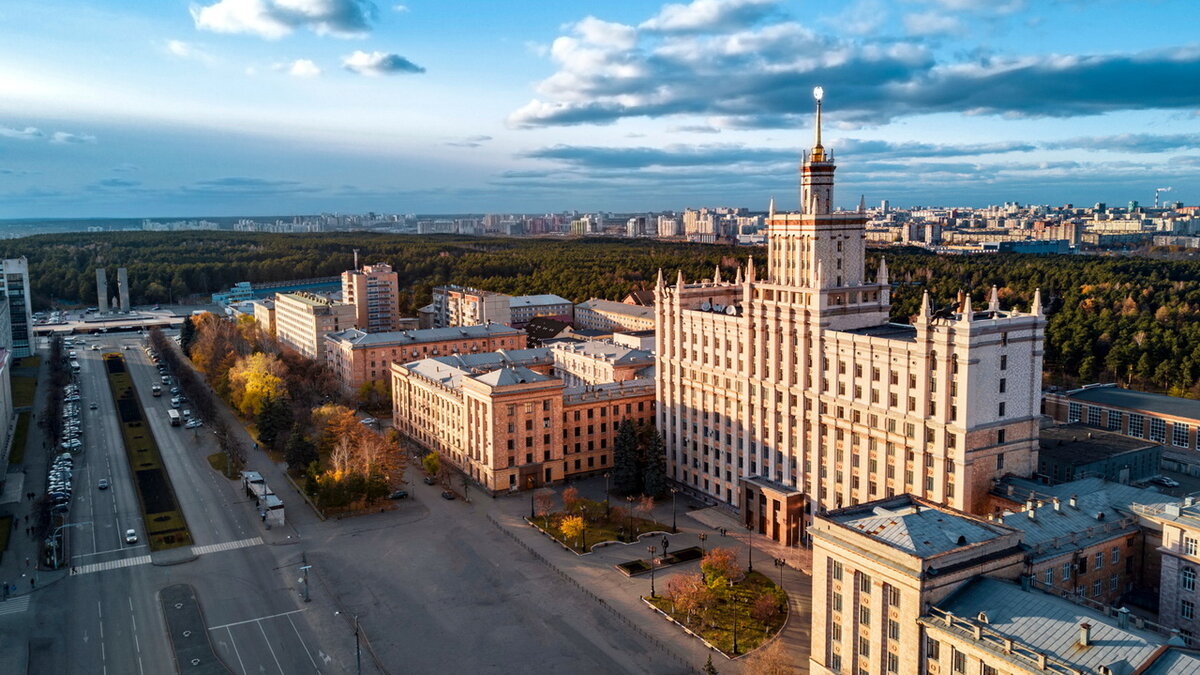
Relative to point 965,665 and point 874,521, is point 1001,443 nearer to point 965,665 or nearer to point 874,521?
point 874,521

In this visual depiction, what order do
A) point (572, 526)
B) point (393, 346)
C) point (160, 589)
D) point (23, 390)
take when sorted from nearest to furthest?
point (160, 589) → point (572, 526) → point (393, 346) → point (23, 390)

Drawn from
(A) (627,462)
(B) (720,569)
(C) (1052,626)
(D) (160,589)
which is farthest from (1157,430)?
(D) (160,589)

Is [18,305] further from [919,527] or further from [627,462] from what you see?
[919,527]

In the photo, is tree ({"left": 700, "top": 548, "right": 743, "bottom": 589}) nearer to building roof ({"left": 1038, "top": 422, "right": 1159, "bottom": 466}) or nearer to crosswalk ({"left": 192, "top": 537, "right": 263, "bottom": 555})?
building roof ({"left": 1038, "top": 422, "right": 1159, "bottom": 466})

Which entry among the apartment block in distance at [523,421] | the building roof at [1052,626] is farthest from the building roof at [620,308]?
the building roof at [1052,626]

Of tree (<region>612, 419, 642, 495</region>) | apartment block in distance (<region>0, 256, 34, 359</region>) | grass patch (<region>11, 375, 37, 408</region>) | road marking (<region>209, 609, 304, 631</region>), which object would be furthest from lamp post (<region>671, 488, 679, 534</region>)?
apartment block in distance (<region>0, 256, 34, 359</region>)

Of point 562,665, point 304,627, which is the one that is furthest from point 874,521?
point 304,627

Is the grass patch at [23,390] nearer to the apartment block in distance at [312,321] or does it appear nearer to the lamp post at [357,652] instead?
the apartment block in distance at [312,321]
